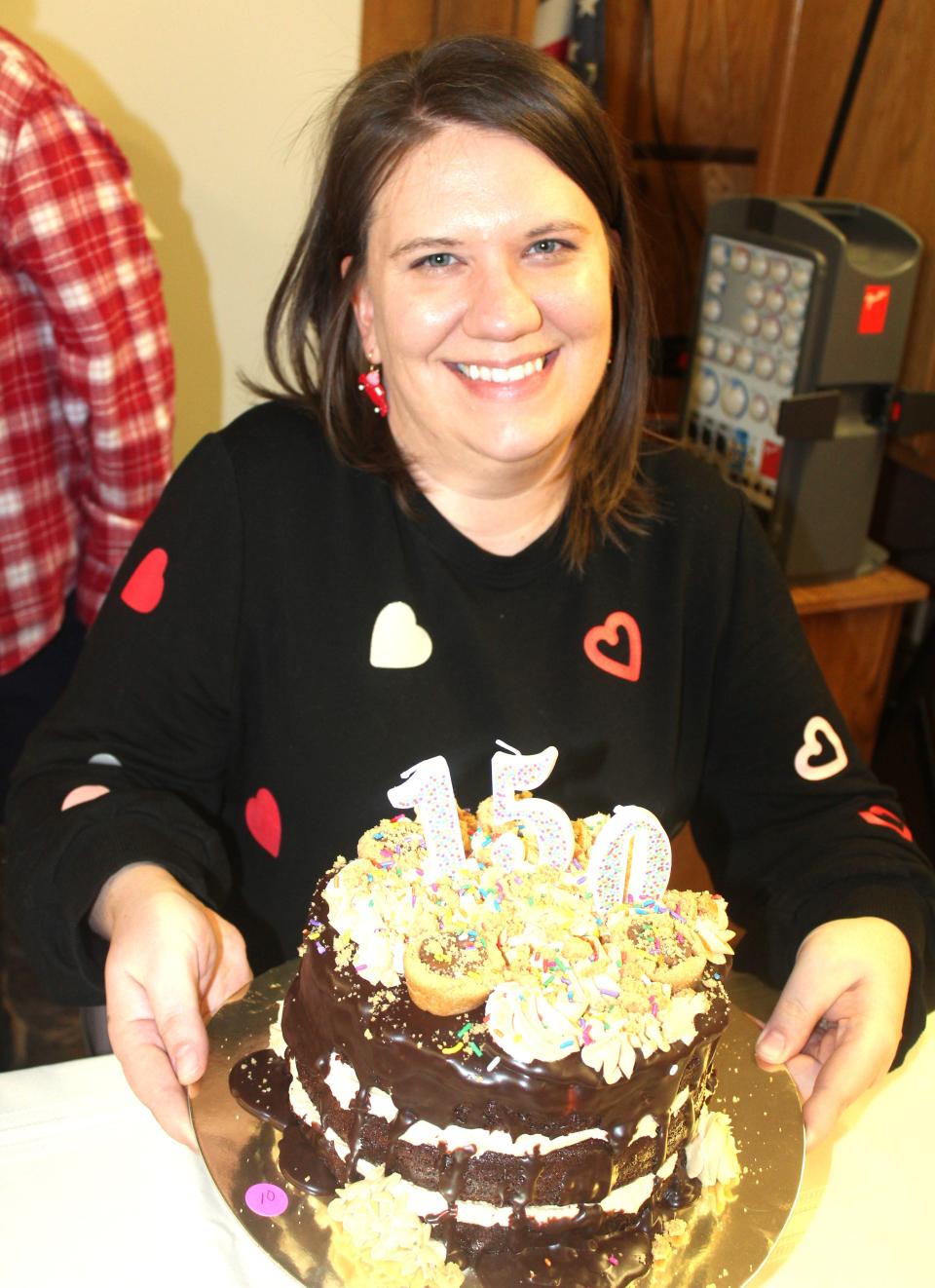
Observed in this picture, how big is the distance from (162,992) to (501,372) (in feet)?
2.07

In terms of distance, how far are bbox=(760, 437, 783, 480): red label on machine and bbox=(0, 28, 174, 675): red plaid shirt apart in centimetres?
102

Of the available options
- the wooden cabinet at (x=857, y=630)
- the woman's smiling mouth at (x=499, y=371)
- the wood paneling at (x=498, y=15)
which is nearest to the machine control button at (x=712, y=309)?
the wooden cabinet at (x=857, y=630)

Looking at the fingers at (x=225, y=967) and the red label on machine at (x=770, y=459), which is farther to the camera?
the red label on machine at (x=770, y=459)

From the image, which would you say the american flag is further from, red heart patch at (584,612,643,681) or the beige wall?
red heart patch at (584,612,643,681)

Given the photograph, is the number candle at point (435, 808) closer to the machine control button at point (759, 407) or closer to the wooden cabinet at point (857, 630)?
the wooden cabinet at point (857, 630)

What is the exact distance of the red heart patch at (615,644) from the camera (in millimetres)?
1376

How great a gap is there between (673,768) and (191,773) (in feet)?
1.71

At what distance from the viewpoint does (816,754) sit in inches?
55.1

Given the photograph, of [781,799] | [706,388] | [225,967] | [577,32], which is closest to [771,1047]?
[781,799]

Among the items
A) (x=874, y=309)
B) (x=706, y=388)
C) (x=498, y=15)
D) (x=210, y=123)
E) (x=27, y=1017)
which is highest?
(x=498, y=15)

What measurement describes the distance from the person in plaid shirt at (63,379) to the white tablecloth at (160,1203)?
92 centimetres

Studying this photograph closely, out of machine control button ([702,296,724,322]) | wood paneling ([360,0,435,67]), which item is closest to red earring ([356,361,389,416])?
machine control button ([702,296,724,322])

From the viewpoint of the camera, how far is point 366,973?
3.07ft

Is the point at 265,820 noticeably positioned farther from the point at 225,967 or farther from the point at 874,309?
the point at 874,309
